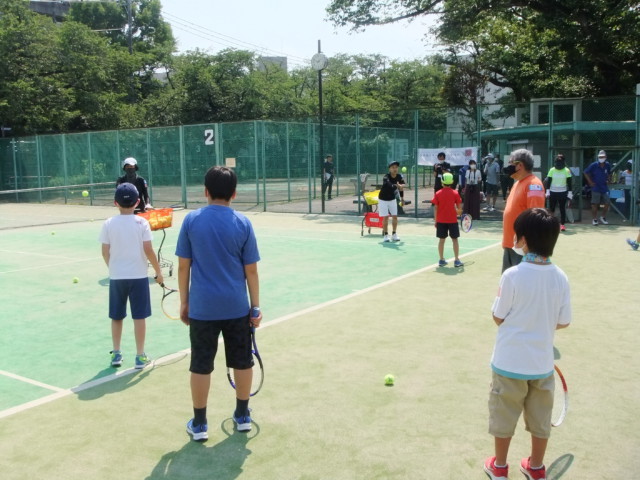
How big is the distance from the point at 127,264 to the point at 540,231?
3736 millimetres

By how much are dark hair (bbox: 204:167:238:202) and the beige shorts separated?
2.04 metres

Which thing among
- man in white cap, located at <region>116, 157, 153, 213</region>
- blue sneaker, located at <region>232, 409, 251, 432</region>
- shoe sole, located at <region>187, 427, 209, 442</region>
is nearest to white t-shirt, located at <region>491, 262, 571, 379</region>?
blue sneaker, located at <region>232, 409, 251, 432</region>

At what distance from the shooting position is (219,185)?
419 cm

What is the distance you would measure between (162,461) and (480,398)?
2485 mm

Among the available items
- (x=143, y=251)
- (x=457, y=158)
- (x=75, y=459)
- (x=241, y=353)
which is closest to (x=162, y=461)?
(x=75, y=459)

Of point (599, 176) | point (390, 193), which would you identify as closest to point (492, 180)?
point (599, 176)

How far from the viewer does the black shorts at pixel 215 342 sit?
4188 millimetres

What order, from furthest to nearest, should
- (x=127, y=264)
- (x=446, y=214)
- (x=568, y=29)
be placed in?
1. (x=568, y=29)
2. (x=446, y=214)
3. (x=127, y=264)

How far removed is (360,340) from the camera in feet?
21.7

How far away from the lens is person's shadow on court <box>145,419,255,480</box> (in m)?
3.87

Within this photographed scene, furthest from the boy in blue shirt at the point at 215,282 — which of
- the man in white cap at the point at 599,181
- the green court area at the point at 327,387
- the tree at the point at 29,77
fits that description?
the tree at the point at 29,77

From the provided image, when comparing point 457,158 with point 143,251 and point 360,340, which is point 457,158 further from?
point 143,251

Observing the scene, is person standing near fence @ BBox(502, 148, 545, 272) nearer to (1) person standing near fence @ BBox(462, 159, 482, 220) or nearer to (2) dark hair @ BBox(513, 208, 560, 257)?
(2) dark hair @ BBox(513, 208, 560, 257)

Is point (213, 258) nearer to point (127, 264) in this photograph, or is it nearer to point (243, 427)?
point (243, 427)
